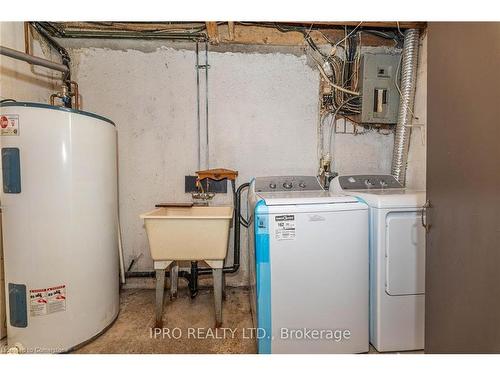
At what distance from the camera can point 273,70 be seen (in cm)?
227

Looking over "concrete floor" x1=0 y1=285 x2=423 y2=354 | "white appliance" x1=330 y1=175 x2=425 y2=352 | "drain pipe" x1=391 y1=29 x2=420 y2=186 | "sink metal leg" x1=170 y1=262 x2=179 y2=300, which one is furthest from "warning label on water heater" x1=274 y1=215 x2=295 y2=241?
"drain pipe" x1=391 y1=29 x2=420 y2=186

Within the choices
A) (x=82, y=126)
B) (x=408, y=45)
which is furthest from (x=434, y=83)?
(x=82, y=126)

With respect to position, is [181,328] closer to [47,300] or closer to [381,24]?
[47,300]

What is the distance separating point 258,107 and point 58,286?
6.35ft

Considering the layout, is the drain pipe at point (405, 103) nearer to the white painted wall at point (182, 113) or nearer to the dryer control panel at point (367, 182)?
the dryer control panel at point (367, 182)

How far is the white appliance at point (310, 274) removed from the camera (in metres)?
1.38

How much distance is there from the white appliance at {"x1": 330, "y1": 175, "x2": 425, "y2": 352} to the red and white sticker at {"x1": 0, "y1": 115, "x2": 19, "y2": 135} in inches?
80.0

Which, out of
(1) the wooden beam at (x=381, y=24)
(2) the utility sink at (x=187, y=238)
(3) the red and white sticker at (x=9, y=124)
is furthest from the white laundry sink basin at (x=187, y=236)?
(1) the wooden beam at (x=381, y=24)

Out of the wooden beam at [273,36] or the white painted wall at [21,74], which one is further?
the wooden beam at [273,36]

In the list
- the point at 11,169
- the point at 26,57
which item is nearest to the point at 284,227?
the point at 11,169

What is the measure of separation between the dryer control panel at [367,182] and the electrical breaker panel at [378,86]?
1.68 feet

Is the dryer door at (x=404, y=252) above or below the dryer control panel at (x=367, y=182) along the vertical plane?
below
